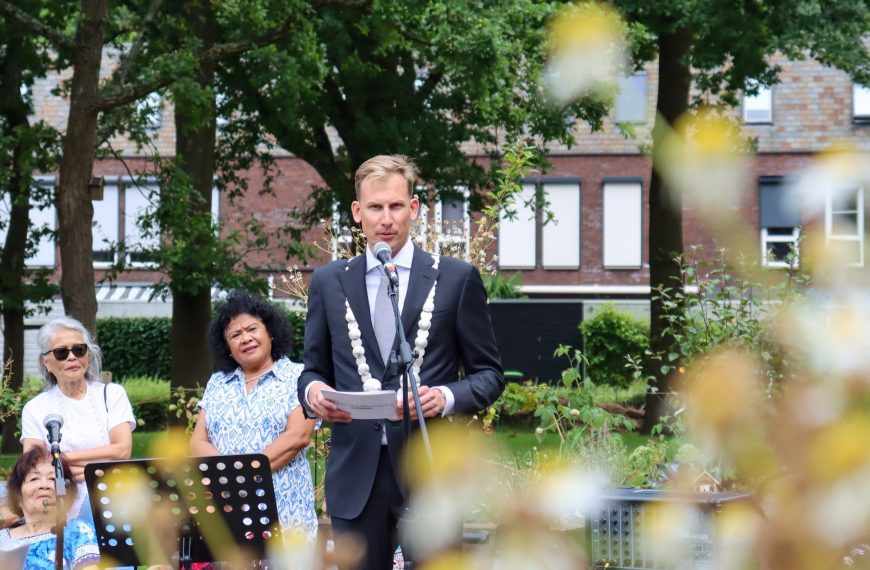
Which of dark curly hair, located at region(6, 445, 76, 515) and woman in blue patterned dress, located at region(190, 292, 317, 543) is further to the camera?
dark curly hair, located at region(6, 445, 76, 515)

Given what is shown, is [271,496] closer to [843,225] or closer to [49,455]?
[49,455]

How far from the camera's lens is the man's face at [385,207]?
363 cm

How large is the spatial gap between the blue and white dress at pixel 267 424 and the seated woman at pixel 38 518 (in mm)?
674

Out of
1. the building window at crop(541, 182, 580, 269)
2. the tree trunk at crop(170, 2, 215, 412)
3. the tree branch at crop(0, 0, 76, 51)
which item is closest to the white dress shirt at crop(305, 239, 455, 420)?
the tree branch at crop(0, 0, 76, 51)

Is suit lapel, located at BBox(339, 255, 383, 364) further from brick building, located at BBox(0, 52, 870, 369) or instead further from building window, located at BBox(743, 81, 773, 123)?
building window, located at BBox(743, 81, 773, 123)

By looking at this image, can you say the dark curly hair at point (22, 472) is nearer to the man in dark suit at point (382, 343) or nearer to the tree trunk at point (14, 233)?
the man in dark suit at point (382, 343)

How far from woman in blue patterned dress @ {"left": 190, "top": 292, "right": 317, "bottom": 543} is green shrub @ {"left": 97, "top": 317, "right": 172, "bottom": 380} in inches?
1006

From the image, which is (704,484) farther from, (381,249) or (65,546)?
(65,546)

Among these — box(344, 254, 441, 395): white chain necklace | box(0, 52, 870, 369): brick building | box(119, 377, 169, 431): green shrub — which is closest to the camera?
box(344, 254, 441, 395): white chain necklace

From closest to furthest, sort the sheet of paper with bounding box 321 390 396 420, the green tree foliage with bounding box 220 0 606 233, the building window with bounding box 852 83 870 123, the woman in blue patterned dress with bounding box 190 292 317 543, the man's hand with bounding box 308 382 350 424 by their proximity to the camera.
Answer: the sheet of paper with bounding box 321 390 396 420, the man's hand with bounding box 308 382 350 424, the woman in blue patterned dress with bounding box 190 292 317 543, the green tree foliage with bounding box 220 0 606 233, the building window with bounding box 852 83 870 123

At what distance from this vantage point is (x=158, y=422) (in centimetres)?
1959

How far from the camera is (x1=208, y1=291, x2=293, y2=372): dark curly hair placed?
518 centimetres

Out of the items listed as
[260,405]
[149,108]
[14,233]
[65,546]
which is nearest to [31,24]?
[149,108]

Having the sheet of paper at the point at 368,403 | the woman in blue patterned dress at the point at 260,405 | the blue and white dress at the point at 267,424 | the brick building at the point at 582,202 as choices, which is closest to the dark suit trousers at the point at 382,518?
the sheet of paper at the point at 368,403
